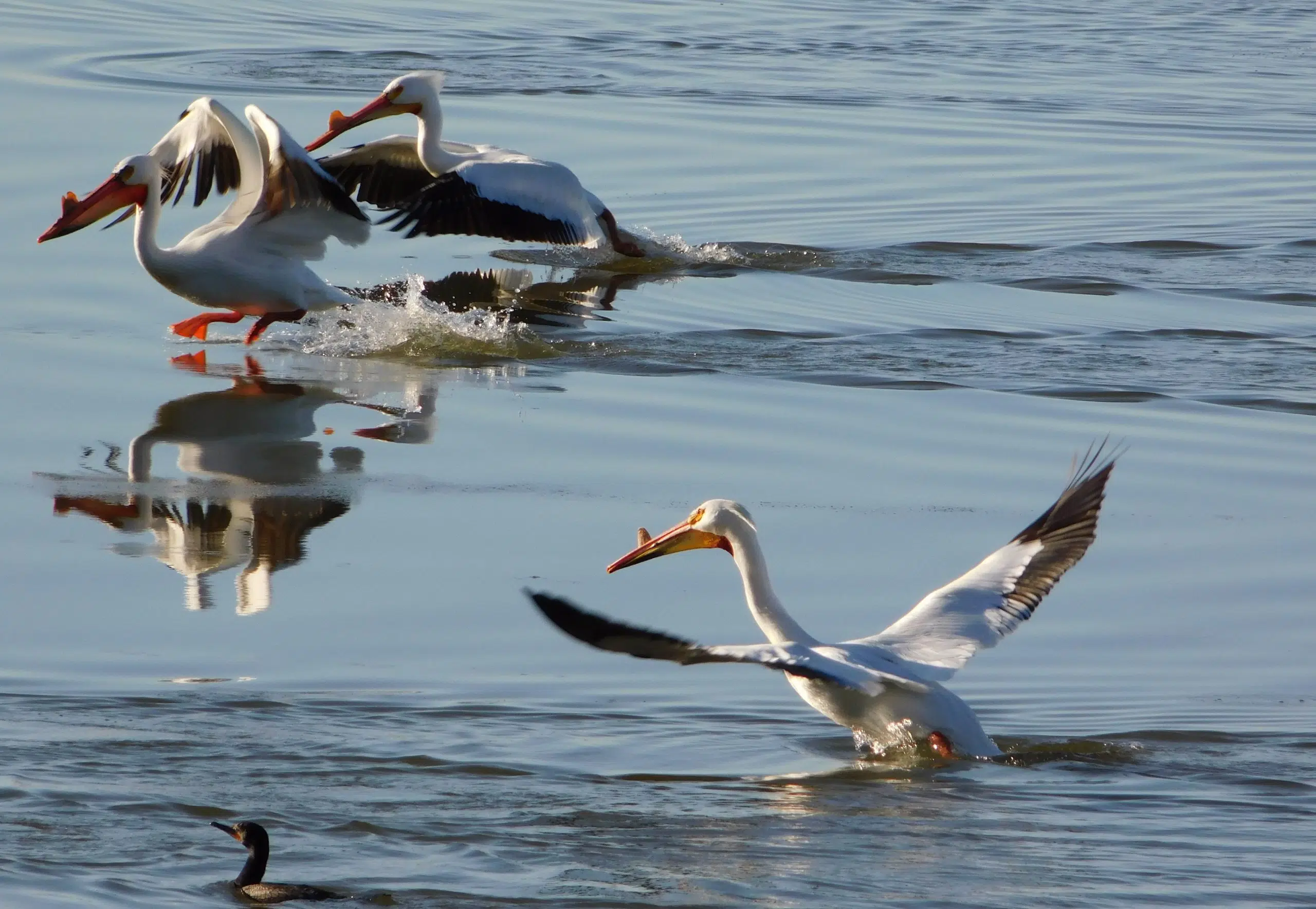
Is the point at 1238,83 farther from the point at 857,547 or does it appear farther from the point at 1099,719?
the point at 1099,719

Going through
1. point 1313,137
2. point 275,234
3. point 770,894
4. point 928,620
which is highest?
point 1313,137

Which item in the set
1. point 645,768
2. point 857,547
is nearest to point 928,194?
point 857,547

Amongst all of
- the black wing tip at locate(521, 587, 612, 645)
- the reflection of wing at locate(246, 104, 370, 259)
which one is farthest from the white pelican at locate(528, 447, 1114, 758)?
the reflection of wing at locate(246, 104, 370, 259)

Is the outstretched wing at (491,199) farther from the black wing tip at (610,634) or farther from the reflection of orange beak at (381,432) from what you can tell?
the black wing tip at (610,634)

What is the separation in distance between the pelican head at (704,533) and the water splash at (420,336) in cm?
427

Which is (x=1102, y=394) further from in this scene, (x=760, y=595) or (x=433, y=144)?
(x=433, y=144)

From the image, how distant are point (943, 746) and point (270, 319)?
19.8 feet

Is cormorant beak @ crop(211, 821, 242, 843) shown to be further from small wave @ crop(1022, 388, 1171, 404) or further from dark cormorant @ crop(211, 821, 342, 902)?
small wave @ crop(1022, 388, 1171, 404)

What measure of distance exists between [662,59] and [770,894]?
1701 cm

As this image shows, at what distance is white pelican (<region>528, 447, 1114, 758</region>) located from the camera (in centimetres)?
508

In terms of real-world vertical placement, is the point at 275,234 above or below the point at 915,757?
above

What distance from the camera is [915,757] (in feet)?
18.9

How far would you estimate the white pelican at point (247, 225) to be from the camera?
10258 mm

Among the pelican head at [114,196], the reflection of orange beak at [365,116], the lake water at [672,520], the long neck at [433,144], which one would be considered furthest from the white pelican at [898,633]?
the reflection of orange beak at [365,116]
